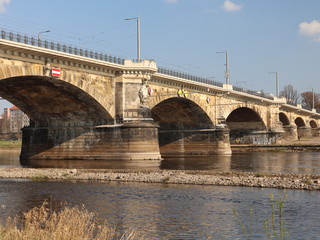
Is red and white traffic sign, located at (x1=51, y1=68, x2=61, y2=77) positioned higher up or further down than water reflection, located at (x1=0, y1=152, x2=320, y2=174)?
higher up

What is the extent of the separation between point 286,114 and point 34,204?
9692 centimetres

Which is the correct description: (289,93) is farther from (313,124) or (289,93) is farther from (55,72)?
(55,72)

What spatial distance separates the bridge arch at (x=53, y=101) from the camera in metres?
42.8

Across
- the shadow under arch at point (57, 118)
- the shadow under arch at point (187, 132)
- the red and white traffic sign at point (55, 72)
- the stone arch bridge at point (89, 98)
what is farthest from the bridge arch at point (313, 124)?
the red and white traffic sign at point (55, 72)

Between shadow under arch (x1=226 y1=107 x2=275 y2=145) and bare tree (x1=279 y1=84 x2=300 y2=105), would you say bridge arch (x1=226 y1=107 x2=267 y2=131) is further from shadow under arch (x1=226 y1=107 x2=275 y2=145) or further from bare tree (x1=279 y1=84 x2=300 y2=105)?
bare tree (x1=279 y1=84 x2=300 y2=105)

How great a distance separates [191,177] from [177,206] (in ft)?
31.1

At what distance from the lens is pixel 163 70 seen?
5606 cm

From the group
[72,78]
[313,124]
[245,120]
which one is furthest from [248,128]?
[313,124]

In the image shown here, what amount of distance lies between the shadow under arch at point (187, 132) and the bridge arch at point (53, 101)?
56.3ft

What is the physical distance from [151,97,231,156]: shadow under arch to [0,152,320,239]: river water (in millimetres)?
40567

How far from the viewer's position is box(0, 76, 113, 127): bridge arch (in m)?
42.8

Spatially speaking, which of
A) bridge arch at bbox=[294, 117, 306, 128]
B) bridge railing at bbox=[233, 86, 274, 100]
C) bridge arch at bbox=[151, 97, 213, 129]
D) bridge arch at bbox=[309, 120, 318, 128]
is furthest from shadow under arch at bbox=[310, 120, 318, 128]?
bridge arch at bbox=[151, 97, 213, 129]

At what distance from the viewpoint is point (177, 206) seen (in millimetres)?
19125

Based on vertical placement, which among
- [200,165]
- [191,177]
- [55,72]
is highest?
[55,72]
